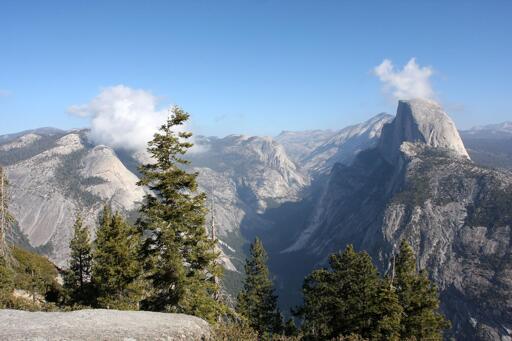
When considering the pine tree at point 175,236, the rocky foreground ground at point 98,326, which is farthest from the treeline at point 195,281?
the rocky foreground ground at point 98,326

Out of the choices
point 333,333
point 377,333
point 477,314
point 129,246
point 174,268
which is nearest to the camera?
point 174,268

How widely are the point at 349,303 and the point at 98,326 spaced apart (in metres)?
29.7

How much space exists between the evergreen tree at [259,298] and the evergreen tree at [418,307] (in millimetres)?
23891

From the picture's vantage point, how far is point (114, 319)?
57.7ft

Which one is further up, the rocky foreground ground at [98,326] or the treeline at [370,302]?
the rocky foreground ground at [98,326]

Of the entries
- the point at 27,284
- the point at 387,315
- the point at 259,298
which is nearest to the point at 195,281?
the point at 387,315

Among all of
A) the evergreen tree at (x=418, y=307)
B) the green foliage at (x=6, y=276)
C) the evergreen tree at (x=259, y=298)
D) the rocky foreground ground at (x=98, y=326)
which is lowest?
the evergreen tree at (x=259, y=298)

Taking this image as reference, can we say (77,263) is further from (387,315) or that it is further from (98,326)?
(98,326)

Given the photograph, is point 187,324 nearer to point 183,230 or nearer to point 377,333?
point 183,230

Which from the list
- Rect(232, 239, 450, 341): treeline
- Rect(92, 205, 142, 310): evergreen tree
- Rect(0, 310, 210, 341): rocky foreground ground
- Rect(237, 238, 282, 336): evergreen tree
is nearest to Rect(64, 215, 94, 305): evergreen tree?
Rect(92, 205, 142, 310): evergreen tree

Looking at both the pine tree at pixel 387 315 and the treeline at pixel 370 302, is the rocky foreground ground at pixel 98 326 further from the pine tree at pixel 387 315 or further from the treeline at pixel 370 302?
the pine tree at pixel 387 315

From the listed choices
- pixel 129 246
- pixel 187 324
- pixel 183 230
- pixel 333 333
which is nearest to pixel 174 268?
pixel 183 230

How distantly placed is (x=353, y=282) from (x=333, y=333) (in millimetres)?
5600

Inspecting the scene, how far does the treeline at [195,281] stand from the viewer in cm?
2534
